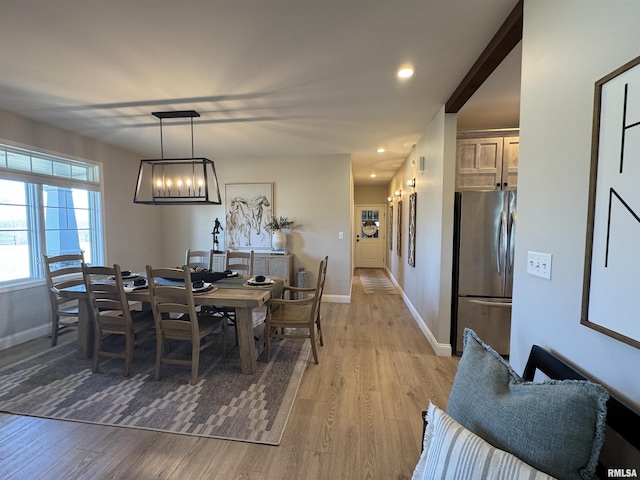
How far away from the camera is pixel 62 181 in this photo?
371cm

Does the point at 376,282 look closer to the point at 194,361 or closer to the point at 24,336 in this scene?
the point at 194,361

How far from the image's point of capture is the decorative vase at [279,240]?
4906 millimetres

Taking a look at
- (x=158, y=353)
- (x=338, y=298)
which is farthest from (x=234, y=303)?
(x=338, y=298)

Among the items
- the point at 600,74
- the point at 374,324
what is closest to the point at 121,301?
the point at 374,324

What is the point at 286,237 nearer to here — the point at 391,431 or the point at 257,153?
the point at 257,153

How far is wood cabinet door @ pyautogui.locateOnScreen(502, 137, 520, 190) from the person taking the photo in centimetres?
307

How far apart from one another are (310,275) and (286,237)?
0.82 m

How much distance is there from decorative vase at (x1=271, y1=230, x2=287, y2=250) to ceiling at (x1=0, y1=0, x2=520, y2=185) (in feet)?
5.85

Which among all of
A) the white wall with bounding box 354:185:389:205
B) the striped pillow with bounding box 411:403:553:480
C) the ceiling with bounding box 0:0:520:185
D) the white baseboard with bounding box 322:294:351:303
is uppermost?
the ceiling with bounding box 0:0:520:185

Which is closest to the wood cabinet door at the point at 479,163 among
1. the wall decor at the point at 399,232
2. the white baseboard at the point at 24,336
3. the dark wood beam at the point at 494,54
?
the dark wood beam at the point at 494,54

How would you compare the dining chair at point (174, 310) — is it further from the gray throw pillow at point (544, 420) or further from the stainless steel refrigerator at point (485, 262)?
the stainless steel refrigerator at point (485, 262)

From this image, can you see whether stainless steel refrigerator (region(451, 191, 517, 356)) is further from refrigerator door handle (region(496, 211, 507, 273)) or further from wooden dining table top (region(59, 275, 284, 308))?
wooden dining table top (region(59, 275, 284, 308))

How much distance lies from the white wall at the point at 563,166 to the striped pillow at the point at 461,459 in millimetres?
478

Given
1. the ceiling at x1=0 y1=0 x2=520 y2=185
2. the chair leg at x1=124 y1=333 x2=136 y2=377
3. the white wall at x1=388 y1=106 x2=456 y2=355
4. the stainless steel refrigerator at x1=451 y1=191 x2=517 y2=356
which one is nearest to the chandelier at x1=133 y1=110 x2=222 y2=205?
the ceiling at x1=0 y1=0 x2=520 y2=185
